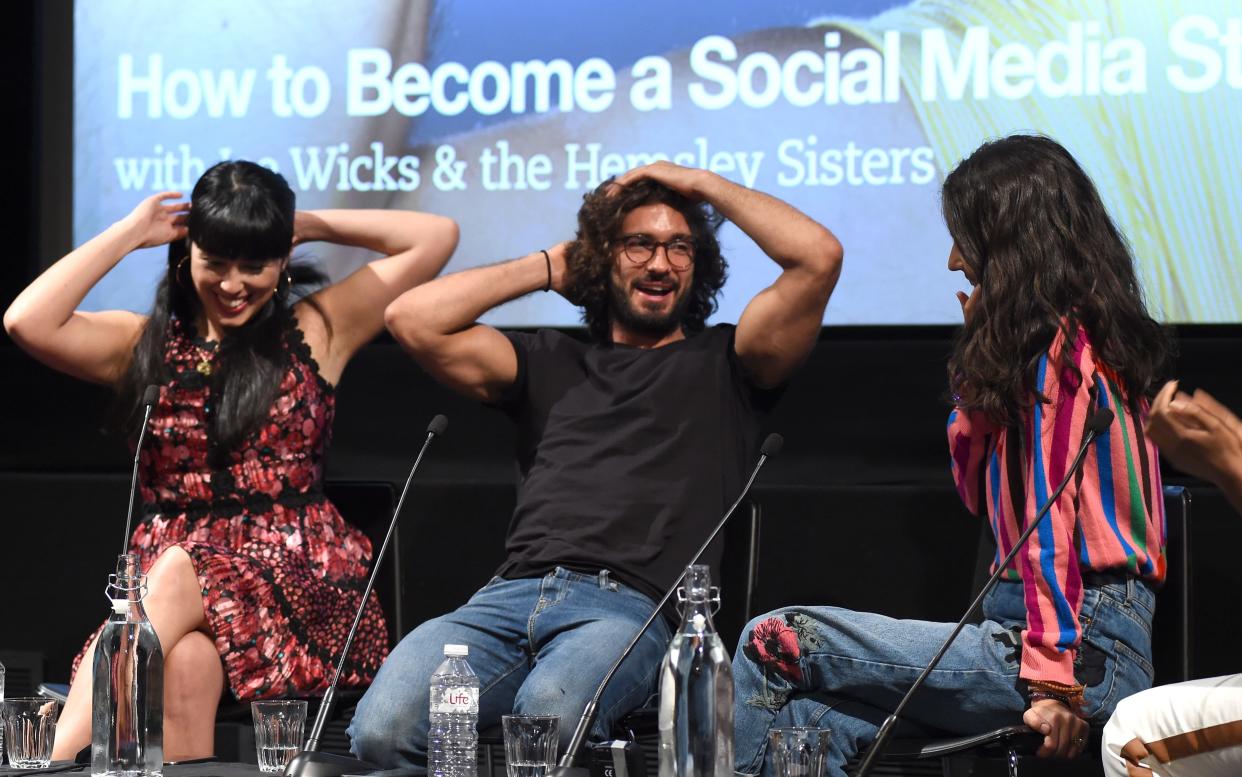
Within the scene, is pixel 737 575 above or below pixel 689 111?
below

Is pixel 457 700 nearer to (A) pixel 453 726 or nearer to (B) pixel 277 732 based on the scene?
(A) pixel 453 726

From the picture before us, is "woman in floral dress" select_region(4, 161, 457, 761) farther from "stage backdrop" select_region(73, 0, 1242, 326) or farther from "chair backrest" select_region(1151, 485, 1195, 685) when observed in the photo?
"chair backrest" select_region(1151, 485, 1195, 685)

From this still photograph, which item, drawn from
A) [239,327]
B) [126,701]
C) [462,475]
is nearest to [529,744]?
[126,701]

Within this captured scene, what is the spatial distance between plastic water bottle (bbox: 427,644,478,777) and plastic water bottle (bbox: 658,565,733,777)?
371 mm

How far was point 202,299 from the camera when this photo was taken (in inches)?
136

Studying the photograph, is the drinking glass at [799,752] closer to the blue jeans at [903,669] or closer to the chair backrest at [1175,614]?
the blue jeans at [903,669]

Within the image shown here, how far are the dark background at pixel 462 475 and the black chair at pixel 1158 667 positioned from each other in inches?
25.6

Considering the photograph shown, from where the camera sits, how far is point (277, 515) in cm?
330

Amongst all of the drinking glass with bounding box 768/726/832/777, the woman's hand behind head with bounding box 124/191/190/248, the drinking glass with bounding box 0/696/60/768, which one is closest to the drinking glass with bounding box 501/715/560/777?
the drinking glass with bounding box 768/726/832/777

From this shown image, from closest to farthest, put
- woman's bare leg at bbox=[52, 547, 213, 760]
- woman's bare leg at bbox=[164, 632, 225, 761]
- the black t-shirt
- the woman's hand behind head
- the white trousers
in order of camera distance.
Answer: the white trousers, woman's bare leg at bbox=[52, 547, 213, 760], woman's bare leg at bbox=[164, 632, 225, 761], the black t-shirt, the woman's hand behind head

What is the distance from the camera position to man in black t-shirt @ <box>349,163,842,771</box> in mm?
2844

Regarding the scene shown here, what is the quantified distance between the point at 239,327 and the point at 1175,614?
1977 millimetres

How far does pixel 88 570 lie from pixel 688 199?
6.26 feet

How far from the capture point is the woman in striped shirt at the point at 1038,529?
2418 millimetres
